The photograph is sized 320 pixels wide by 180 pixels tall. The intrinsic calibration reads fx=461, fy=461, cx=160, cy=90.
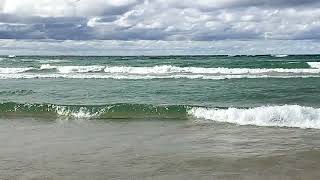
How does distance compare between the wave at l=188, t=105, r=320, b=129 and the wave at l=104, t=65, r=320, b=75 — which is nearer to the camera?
the wave at l=188, t=105, r=320, b=129

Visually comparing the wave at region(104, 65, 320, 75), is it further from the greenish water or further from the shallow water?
the shallow water

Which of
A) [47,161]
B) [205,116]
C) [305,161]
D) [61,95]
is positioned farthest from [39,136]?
[61,95]

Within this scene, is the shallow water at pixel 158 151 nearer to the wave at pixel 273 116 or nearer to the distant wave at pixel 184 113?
the wave at pixel 273 116

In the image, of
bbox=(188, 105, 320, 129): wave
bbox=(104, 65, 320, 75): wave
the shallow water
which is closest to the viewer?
the shallow water

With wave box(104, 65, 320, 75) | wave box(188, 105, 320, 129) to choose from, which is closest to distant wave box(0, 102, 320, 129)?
wave box(188, 105, 320, 129)

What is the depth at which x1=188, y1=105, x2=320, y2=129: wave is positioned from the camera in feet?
43.3

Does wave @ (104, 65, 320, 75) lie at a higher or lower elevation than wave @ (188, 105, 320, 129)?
higher

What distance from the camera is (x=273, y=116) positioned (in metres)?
13.7

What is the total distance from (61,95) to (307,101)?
1111cm

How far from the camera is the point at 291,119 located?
13430mm

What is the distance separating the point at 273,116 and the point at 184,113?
311 centimetres

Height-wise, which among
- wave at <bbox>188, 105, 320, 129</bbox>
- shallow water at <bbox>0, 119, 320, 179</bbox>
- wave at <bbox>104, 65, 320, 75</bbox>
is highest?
wave at <bbox>104, 65, 320, 75</bbox>

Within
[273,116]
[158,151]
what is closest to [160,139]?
[158,151]

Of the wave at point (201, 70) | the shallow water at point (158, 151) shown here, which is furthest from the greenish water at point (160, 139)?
the wave at point (201, 70)
